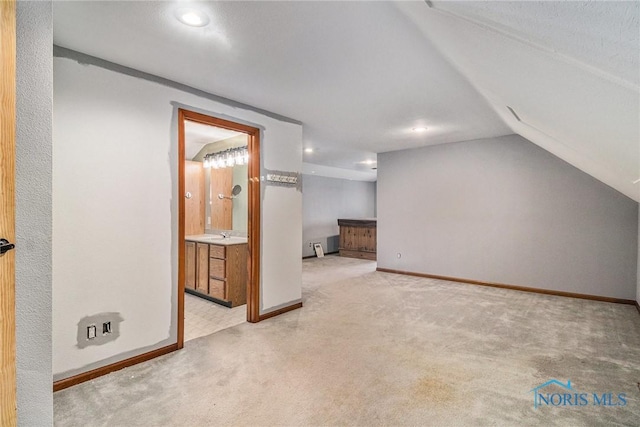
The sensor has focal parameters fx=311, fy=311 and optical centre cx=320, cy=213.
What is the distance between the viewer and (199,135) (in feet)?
15.1

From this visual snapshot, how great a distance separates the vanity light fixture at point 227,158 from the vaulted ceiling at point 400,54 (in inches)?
51.7

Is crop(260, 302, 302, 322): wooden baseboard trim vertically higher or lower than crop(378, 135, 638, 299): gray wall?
lower

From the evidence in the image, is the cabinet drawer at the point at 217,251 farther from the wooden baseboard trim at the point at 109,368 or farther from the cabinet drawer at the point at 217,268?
the wooden baseboard trim at the point at 109,368

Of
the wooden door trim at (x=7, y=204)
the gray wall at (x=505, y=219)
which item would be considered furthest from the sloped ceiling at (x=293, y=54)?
the gray wall at (x=505, y=219)

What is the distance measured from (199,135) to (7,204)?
391cm

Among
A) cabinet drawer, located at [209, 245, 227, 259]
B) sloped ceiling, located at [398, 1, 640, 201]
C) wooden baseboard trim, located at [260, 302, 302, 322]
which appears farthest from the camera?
cabinet drawer, located at [209, 245, 227, 259]

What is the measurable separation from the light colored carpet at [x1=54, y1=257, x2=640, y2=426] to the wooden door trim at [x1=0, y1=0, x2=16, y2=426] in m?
1.03

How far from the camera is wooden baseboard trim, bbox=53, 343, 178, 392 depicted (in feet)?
6.98

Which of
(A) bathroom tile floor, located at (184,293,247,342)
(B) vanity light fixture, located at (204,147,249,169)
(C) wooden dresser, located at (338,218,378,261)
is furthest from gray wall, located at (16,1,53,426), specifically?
(C) wooden dresser, located at (338,218,378,261)

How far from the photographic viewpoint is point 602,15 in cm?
79

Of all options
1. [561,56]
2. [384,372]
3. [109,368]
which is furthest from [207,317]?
[561,56]

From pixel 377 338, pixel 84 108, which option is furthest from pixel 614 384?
pixel 84 108

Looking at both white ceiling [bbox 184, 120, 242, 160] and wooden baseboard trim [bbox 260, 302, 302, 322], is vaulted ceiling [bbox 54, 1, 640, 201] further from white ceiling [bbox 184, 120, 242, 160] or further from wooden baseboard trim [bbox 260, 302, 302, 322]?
wooden baseboard trim [bbox 260, 302, 302, 322]

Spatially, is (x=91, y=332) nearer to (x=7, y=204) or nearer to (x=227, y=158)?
(x=7, y=204)
